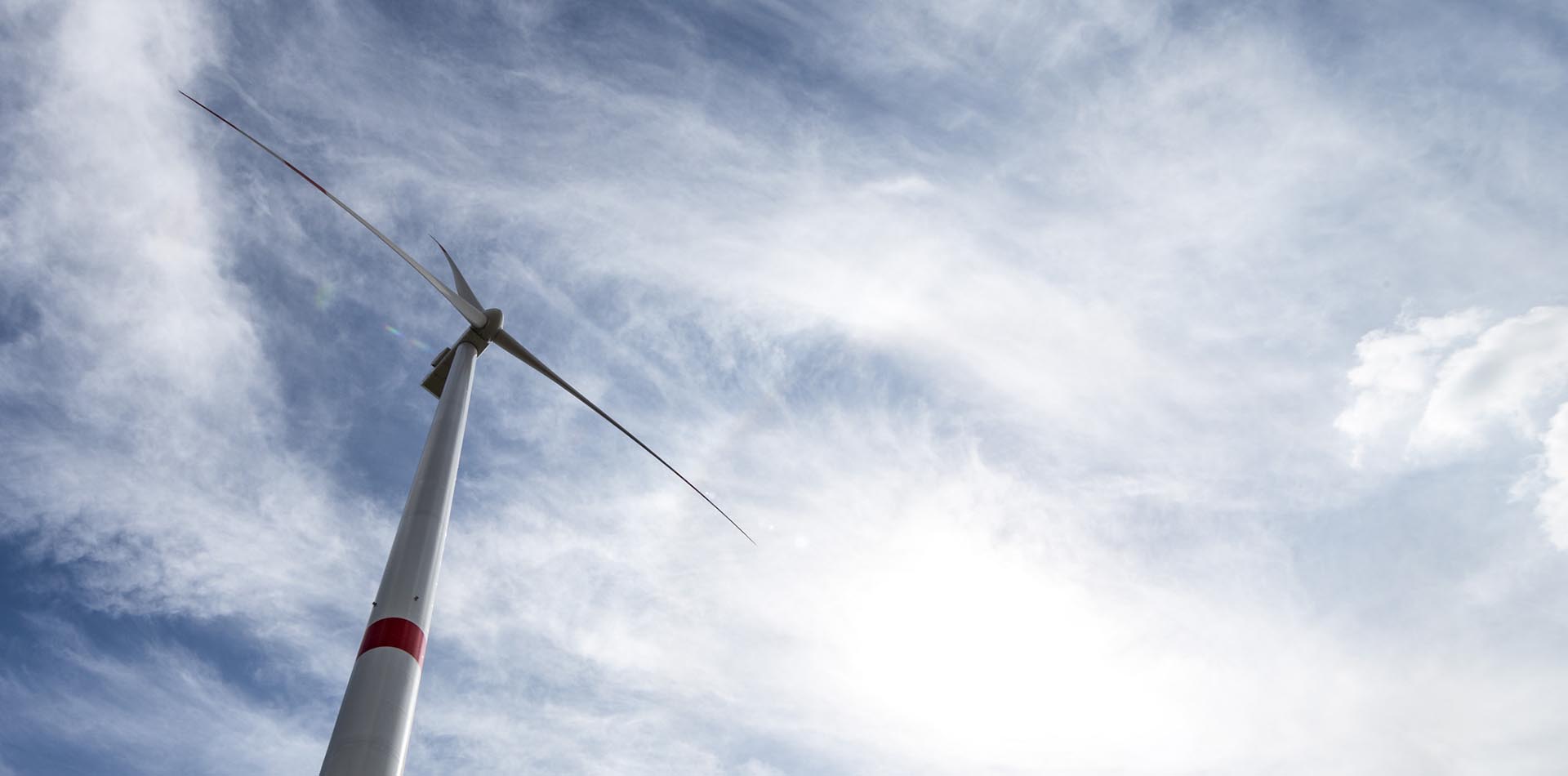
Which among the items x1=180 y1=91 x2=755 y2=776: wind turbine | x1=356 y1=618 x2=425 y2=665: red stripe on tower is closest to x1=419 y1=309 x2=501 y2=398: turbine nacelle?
x1=180 y1=91 x2=755 y2=776: wind turbine

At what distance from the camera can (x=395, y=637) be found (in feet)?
52.2

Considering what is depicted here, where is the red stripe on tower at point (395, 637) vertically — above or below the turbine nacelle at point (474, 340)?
below

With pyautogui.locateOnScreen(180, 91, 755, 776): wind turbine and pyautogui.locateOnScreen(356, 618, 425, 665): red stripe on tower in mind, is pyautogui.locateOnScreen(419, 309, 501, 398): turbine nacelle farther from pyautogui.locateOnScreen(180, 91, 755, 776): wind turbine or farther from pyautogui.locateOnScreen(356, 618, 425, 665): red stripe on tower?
pyautogui.locateOnScreen(356, 618, 425, 665): red stripe on tower

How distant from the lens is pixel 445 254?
1362 inches

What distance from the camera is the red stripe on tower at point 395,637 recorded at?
15.8 metres

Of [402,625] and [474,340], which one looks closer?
[402,625]

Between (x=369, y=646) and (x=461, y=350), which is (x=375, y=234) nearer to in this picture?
(x=461, y=350)

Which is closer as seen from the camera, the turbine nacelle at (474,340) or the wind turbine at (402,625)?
the wind turbine at (402,625)

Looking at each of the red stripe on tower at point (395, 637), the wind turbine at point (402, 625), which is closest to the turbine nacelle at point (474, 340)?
the wind turbine at point (402, 625)

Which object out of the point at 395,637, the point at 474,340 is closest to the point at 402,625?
the point at 395,637

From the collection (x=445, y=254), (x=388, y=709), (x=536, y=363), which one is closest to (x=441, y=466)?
(x=388, y=709)

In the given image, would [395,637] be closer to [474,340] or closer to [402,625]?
[402,625]

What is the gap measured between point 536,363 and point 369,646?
52.0 ft

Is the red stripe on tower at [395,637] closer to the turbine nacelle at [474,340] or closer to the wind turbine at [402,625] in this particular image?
the wind turbine at [402,625]
